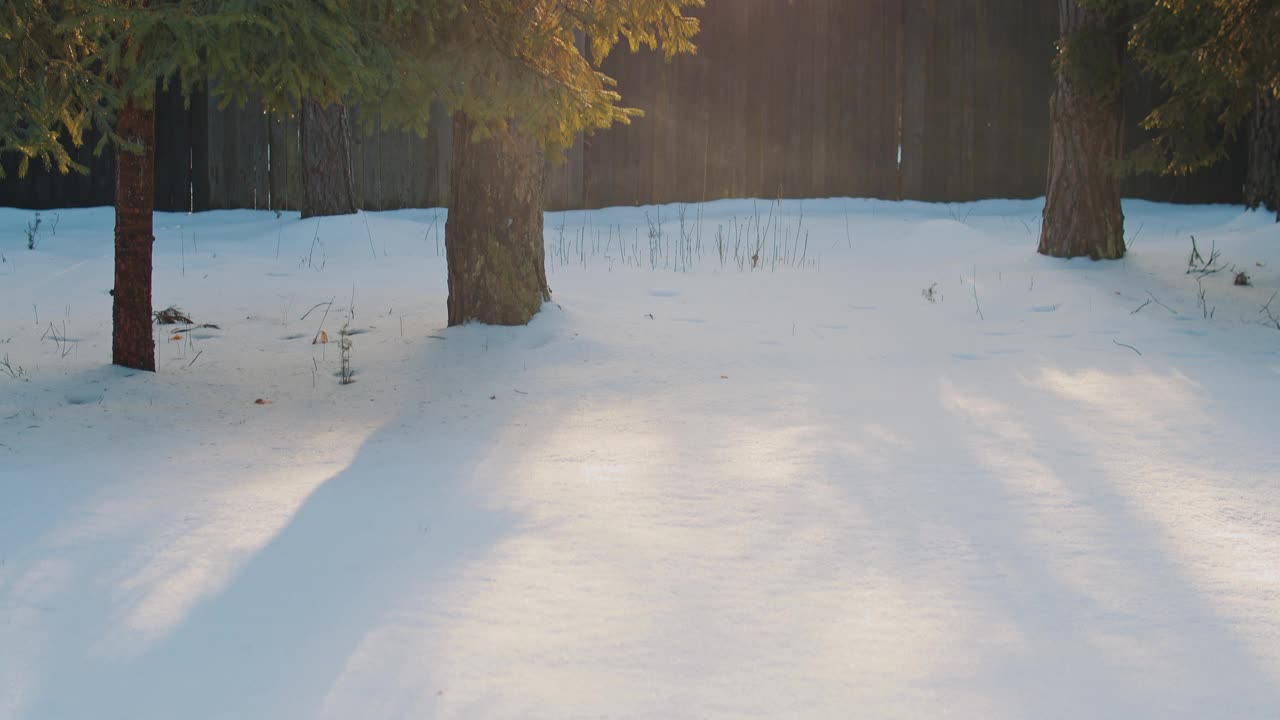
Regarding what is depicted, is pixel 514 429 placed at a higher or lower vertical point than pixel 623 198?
lower

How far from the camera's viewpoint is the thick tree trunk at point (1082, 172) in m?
8.18

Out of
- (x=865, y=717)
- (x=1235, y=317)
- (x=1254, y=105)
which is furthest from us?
(x=1254, y=105)

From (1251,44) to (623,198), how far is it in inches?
305

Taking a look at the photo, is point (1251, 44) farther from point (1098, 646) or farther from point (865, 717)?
point (865, 717)

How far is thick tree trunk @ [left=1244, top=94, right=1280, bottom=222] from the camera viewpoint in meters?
11.0

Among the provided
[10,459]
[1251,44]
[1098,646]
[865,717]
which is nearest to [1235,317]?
[1251,44]

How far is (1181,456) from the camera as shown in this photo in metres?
3.95

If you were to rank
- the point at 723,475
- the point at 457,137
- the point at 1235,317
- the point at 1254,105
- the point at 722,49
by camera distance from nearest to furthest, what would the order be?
the point at 723,475
the point at 457,137
the point at 1235,317
the point at 1254,105
the point at 722,49

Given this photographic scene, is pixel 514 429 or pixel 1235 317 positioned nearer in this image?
pixel 514 429

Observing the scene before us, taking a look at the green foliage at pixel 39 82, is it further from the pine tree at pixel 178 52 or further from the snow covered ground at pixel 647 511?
the snow covered ground at pixel 647 511

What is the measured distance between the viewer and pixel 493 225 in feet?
19.2

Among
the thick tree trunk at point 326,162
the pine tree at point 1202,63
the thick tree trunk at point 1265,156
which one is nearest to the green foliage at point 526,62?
the pine tree at point 1202,63

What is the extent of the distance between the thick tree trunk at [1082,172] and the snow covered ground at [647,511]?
1.23 metres

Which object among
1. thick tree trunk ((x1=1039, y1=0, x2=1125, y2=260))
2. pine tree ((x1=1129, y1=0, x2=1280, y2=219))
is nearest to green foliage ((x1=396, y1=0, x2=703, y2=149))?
pine tree ((x1=1129, y1=0, x2=1280, y2=219))
